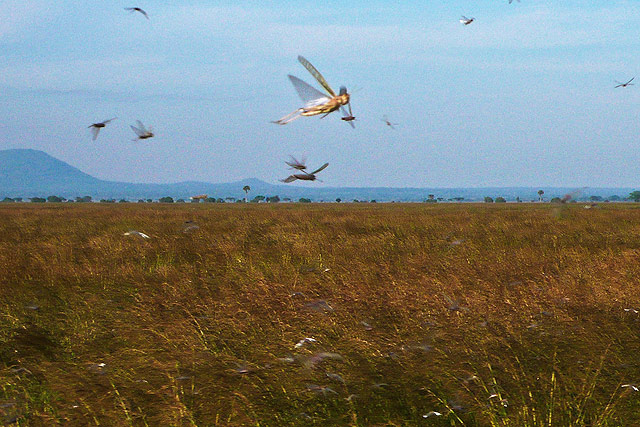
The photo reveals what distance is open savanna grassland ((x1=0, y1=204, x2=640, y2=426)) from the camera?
3.65 m

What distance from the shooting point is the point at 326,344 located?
4793 mm

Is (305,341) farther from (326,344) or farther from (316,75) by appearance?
(316,75)

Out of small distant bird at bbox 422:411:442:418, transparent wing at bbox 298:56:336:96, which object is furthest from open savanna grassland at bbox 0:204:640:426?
transparent wing at bbox 298:56:336:96

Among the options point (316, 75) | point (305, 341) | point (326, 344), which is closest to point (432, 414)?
point (326, 344)

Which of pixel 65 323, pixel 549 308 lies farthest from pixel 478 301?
pixel 65 323

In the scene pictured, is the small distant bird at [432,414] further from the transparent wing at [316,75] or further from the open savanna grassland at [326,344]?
the transparent wing at [316,75]

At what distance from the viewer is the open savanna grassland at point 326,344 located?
3650 mm

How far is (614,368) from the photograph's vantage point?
4301 millimetres

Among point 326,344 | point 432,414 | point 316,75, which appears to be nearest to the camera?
point 316,75

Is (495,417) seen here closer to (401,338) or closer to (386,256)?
(401,338)

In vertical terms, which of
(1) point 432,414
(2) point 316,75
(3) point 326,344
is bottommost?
(1) point 432,414

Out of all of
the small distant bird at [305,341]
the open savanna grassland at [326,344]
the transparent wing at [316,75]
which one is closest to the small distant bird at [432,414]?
the open savanna grassland at [326,344]

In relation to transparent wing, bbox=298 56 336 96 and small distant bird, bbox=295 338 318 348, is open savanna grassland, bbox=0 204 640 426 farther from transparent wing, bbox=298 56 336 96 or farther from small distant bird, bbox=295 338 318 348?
transparent wing, bbox=298 56 336 96

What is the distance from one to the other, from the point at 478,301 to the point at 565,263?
3804 millimetres
